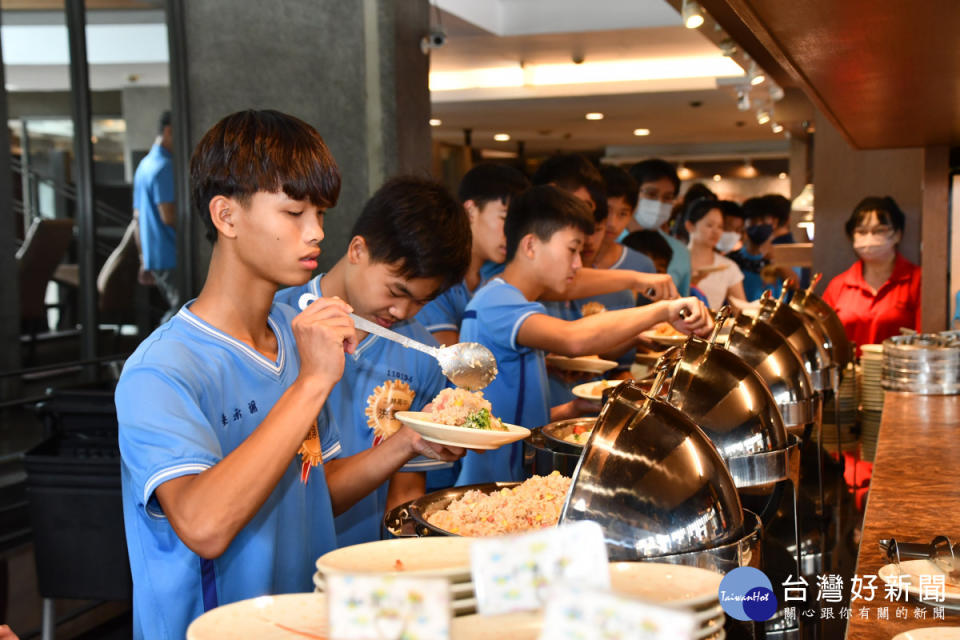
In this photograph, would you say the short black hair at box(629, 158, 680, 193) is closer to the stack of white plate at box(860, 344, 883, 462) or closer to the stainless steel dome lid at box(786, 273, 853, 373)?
the stack of white plate at box(860, 344, 883, 462)

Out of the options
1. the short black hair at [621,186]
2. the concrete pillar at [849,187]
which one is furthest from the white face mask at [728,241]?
the short black hair at [621,186]

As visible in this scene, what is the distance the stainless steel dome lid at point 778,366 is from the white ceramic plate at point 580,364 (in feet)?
3.15

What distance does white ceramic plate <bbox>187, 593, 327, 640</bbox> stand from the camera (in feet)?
2.55

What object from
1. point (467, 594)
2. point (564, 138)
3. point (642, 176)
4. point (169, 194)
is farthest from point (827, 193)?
point (564, 138)

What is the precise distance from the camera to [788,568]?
5.41 feet

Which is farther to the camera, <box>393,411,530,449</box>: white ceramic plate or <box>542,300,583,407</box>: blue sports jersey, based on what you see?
<box>542,300,583,407</box>: blue sports jersey

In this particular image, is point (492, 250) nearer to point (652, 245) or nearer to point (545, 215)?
point (545, 215)

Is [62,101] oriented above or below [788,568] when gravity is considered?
above

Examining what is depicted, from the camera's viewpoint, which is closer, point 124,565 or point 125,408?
point 125,408

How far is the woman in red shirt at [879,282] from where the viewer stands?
4406 millimetres

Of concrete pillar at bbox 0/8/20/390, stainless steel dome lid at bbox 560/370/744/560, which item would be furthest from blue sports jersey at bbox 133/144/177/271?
stainless steel dome lid at bbox 560/370/744/560

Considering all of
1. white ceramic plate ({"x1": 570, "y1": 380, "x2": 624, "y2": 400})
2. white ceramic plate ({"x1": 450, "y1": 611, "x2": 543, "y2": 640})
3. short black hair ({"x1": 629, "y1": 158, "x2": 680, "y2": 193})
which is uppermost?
short black hair ({"x1": 629, "y1": 158, "x2": 680, "y2": 193})

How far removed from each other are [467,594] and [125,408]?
702mm

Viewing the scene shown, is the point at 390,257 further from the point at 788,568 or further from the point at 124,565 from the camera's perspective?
the point at 124,565
